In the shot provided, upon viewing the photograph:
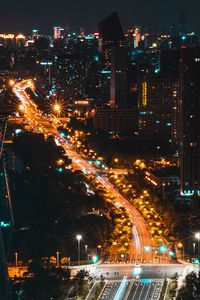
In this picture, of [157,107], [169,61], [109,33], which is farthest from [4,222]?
[109,33]

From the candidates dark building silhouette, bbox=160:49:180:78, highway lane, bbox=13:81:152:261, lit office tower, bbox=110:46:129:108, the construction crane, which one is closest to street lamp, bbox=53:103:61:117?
highway lane, bbox=13:81:152:261

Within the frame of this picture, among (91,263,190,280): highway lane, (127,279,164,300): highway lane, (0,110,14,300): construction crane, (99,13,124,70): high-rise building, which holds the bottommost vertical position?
(127,279,164,300): highway lane

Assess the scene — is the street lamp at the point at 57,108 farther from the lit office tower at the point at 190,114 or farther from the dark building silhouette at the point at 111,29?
the lit office tower at the point at 190,114

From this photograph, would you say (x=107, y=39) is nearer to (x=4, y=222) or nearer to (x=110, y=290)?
(x=110, y=290)

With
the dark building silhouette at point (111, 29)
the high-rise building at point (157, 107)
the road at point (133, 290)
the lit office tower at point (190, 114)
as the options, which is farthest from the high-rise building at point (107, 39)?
the road at point (133, 290)

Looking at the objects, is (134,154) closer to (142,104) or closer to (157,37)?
(142,104)

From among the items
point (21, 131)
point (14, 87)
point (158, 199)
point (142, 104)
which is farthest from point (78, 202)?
point (14, 87)

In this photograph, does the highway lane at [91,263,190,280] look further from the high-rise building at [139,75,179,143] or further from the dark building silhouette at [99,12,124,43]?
the dark building silhouette at [99,12,124,43]
